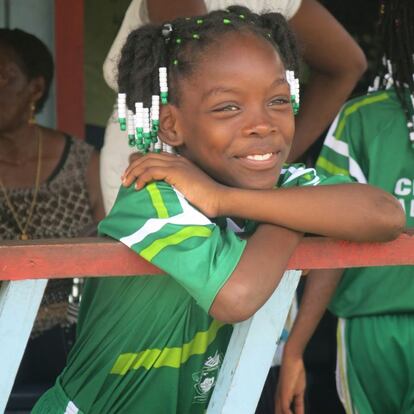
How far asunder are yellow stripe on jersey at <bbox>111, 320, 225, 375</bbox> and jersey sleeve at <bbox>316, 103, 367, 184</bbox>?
1.11 m

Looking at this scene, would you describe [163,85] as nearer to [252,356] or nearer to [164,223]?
[164,223]

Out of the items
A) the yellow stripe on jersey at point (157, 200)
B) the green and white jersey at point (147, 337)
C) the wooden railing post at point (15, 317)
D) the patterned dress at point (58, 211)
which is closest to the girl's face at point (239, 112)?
the green and white jersey at point (147, 337)

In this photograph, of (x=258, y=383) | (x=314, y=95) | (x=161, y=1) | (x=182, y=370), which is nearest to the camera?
(x=258, y=383)

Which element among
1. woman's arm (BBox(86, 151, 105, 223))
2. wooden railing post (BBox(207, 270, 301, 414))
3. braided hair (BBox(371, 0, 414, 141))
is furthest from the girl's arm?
woman's arm (BBox(86, 151, 105, 223))

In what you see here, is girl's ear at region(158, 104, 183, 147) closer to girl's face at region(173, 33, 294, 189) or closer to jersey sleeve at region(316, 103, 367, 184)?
girl's face at region(173, 33, 294, 189)

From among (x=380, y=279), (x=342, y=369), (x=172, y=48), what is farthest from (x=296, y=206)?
(x=342, y=369)

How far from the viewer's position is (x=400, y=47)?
360 cm

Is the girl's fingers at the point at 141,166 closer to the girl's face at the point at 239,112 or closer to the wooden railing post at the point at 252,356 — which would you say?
the girl's face at the point at 239,112

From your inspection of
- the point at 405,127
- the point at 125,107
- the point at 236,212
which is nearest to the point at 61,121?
the point at 405,127

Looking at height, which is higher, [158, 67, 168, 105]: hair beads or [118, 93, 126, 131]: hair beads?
[158, 67, 168, 105]: hair beads

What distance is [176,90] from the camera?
2660 millimetres

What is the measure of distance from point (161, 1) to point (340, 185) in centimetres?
94

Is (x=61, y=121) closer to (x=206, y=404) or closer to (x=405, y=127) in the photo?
(x=405, y=127)

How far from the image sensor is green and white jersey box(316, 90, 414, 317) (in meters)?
3.45
